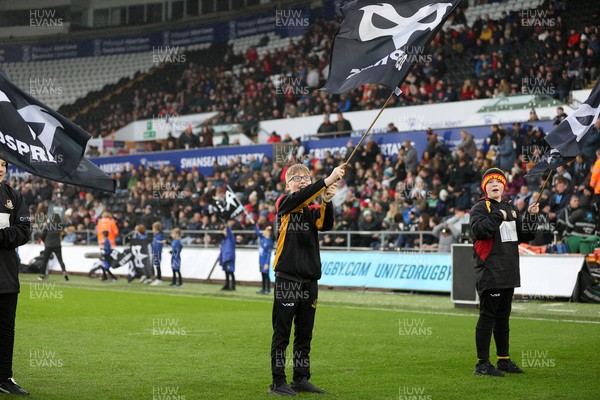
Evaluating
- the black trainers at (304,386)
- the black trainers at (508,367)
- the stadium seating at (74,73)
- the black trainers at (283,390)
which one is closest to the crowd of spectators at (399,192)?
the black trainers at (508,367)

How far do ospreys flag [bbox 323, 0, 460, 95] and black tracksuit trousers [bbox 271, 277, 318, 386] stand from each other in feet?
6.88

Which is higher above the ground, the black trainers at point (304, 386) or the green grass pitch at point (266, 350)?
the black trainers at point (304, 386)

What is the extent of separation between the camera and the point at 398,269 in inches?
905

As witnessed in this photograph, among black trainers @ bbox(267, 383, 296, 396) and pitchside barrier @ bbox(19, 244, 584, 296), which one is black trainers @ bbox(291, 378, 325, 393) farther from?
pitchside barrier @ bbox(19, 244, 584, 296)

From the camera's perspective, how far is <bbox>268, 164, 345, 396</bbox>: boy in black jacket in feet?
28.3

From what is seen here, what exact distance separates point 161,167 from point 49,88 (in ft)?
69.4

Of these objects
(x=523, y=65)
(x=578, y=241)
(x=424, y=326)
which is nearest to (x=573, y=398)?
(x=424, y=326)

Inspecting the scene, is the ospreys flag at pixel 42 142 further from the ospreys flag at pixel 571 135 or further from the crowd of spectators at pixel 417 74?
the crowd of spectators at pixel 417 74

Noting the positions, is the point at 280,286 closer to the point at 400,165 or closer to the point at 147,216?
the point at 400,165

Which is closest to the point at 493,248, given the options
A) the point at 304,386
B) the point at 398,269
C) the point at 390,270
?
the point at 304,386

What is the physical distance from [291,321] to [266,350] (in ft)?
11.5

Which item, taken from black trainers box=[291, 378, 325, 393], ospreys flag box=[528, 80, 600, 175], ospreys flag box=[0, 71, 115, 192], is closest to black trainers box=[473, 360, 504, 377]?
black trainers box=[291, 378, 325, 393]

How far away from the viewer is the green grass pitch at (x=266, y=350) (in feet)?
29.4

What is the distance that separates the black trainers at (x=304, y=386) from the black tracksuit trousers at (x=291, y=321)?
0.13 ft
